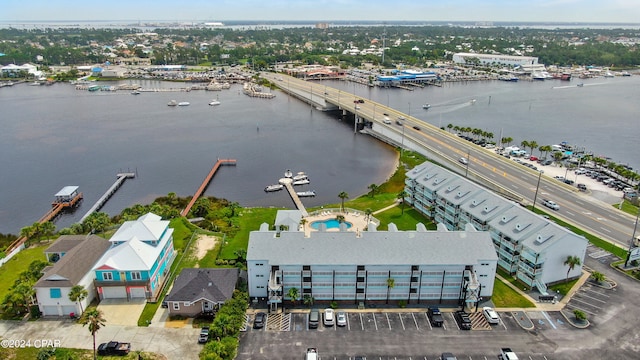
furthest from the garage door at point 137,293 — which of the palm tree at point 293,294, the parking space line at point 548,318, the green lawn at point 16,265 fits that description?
the parking space line at point 548,318

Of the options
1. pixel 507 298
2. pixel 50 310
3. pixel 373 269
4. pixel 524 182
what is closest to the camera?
pixel 50 310

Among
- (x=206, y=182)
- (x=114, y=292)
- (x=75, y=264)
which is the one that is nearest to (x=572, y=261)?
(x=114, y=292)

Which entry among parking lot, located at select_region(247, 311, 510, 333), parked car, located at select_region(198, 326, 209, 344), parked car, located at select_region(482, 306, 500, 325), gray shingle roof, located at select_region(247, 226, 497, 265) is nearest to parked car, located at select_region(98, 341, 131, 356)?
parked car, located at select_region(198, 326, 209, 344)

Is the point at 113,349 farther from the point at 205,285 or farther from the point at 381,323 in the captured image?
the point at 381,323

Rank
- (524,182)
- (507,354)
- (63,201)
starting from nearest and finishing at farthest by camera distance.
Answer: (507,354), (524,182), (63,201)

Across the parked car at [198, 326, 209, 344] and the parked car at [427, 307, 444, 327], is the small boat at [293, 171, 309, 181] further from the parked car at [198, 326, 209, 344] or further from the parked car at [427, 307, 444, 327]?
the parked car at [198, 326, 209, 344]

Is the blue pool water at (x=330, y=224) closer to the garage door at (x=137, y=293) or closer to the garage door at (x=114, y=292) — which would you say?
the garage door at (x=137, y=293)
